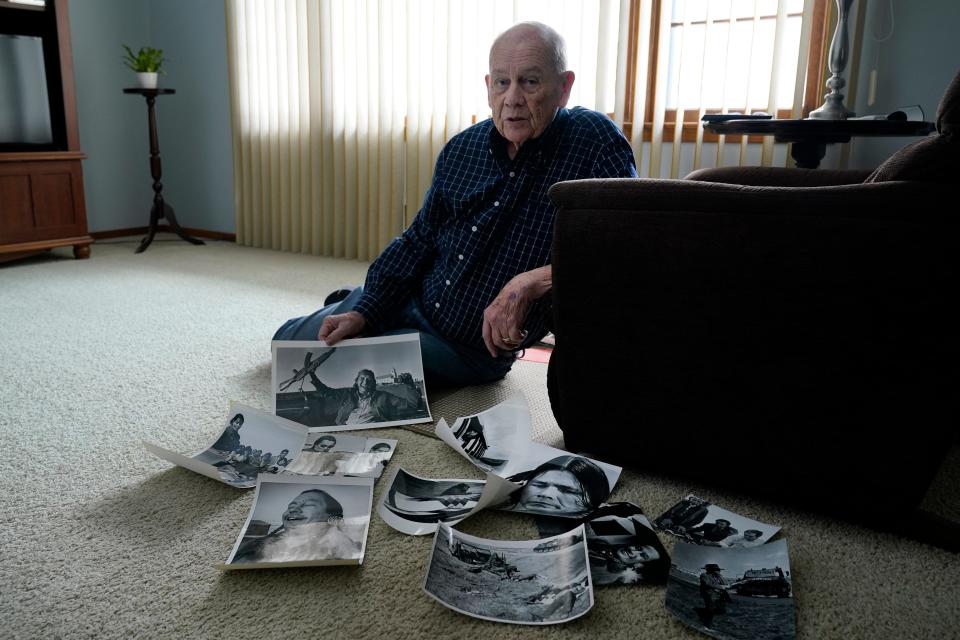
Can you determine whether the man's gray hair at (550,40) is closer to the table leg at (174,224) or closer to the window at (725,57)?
the window at (725,57)

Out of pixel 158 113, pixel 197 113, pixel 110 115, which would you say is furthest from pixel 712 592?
pixel 158 113

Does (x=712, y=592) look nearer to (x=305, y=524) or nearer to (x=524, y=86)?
(x=305, y=524)

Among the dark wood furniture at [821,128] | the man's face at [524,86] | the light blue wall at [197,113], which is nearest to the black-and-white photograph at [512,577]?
the man's face at [524,86]

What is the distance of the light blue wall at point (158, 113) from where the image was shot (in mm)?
4043

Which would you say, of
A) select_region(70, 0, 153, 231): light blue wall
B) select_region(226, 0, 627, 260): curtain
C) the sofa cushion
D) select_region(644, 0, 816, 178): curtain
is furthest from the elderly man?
select_region(70, 0, 153, 231): light blue wall

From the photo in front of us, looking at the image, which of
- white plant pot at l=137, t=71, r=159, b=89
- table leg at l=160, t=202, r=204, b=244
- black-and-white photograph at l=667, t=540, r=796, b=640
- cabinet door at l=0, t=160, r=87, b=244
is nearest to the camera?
black-and-white photograph at l=667, t=540, r=796, b=640

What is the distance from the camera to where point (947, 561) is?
1.03m

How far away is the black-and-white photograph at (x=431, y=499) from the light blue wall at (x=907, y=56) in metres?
1.96

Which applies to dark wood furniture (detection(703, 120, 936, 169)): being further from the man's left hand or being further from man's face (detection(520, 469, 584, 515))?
man's face (detection(520, 469, 584, 515))

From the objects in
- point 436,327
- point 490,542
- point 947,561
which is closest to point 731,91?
point 436,327

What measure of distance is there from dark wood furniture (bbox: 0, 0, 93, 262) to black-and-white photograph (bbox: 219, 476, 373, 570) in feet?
9.04

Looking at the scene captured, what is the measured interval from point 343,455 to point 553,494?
394 mm

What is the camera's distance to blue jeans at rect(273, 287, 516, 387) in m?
1.67

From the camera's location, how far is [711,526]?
108cm
